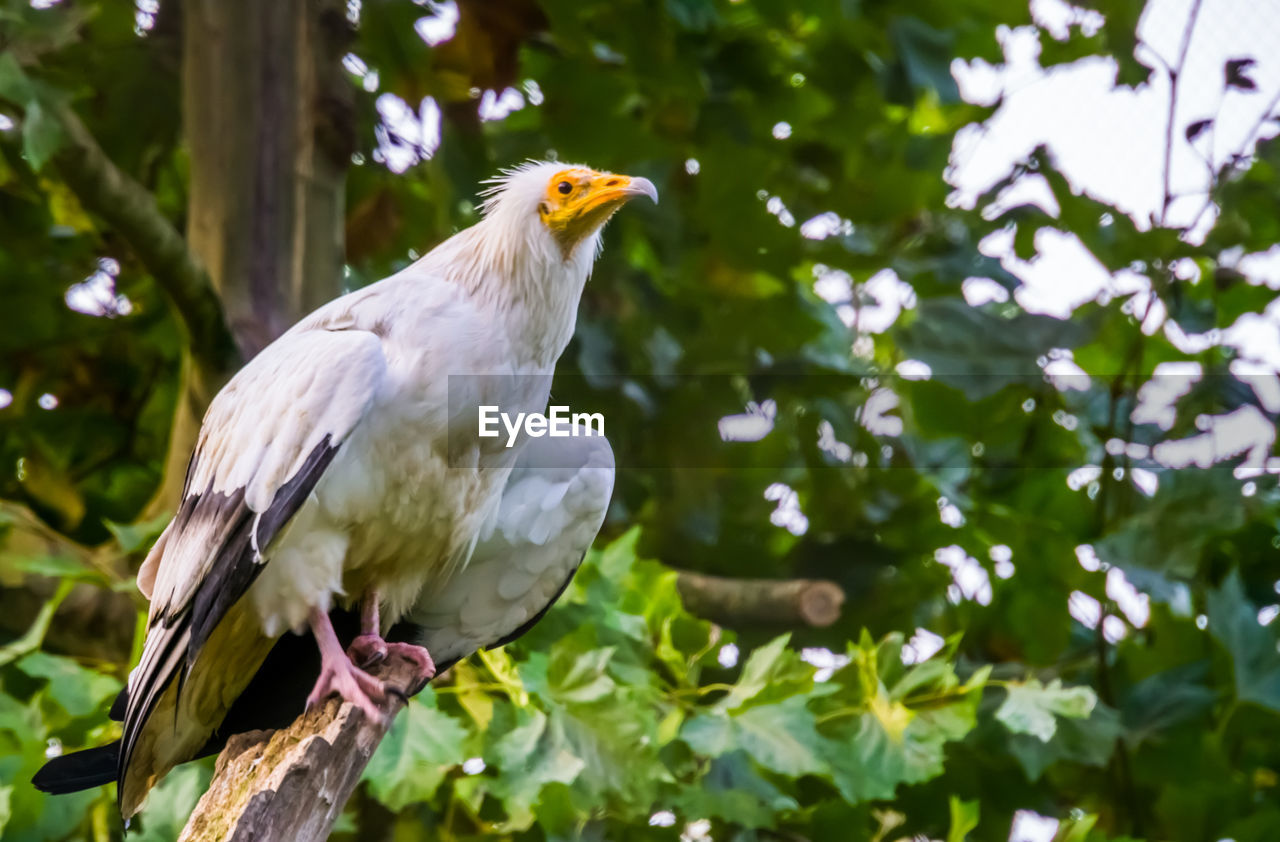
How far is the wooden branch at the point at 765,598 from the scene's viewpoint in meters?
3.71

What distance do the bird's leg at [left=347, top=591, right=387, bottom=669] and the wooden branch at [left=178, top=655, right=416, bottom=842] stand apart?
9 centimetres

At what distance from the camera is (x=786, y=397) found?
4195 mm

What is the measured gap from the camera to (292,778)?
1.82 metres

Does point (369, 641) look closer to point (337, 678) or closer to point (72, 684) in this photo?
point (337, 678)

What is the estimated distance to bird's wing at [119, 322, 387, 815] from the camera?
1982mm

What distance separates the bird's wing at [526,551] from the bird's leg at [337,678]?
35 centimetres

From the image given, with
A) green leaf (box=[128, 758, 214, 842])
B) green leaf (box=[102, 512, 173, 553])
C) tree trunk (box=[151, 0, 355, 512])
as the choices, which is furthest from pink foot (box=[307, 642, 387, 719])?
tree trunk (box=[151, 0, 355, 512])

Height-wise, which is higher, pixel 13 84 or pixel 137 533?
pixel 13 84

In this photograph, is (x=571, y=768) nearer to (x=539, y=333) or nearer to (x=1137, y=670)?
(x=539, y=333)

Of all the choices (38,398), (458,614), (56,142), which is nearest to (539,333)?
(458,614)

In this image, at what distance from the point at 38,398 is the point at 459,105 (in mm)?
1804

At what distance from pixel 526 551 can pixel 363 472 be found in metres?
0.49

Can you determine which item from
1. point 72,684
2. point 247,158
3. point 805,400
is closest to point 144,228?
point 247,158

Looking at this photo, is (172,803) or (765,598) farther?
(765,598)
